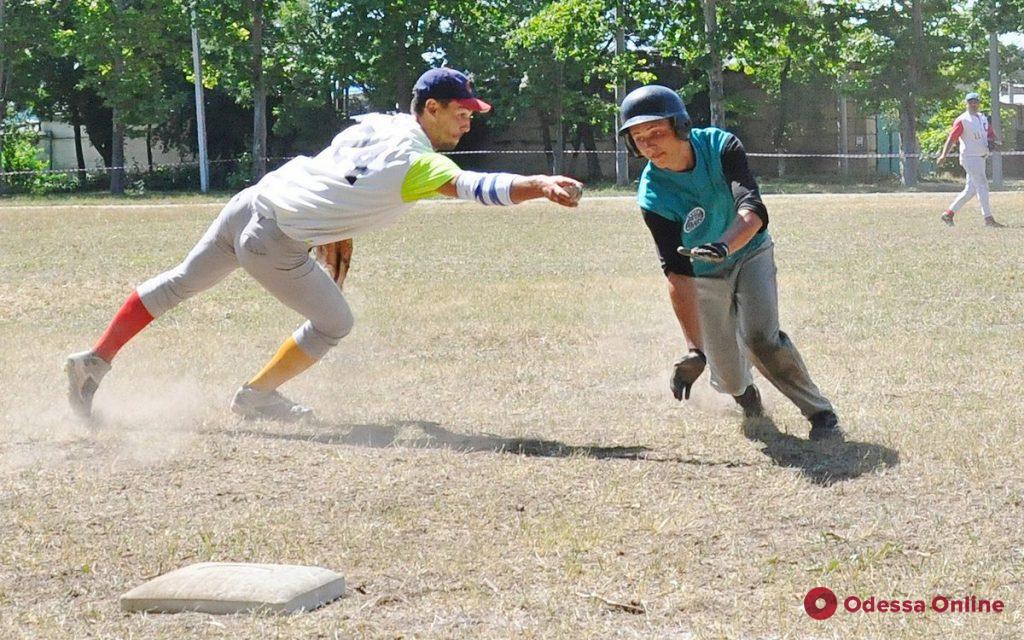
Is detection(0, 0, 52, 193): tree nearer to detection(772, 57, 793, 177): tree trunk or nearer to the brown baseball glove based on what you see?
detection(772, 57, 793, 177): tree trunk

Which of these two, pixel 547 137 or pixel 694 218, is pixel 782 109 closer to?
pixel 547 137

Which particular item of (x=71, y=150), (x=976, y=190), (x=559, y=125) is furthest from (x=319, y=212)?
(x=71, y=150)

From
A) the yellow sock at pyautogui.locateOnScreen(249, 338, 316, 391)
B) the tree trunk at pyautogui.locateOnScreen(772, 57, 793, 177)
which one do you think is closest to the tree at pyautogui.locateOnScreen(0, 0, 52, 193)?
the tree trunk at pyautogui.locateOnScreen(772, 57, 793, 177)

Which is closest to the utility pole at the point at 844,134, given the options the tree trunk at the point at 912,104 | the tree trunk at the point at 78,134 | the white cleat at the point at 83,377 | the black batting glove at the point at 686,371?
the tree trunk at the point at 912,104

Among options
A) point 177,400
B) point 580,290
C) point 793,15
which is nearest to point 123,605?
point 177,400

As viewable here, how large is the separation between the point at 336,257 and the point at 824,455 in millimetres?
2762

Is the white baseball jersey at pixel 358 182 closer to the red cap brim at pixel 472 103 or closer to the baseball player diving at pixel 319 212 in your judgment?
the baseball player diving at pixel 319 212

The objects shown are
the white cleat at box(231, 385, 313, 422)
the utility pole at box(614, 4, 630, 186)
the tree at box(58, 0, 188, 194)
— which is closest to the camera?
the white cleat at box(231, 385, 313, 422)

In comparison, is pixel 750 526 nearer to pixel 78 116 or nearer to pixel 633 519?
pixel 633 519

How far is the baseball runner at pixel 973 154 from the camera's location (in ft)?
66.3

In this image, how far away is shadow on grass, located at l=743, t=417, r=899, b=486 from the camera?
5.92 metres

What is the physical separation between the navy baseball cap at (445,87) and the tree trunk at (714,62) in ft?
113

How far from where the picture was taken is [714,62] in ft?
135

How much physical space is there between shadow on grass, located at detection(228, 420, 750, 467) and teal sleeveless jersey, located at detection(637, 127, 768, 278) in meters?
1.00
